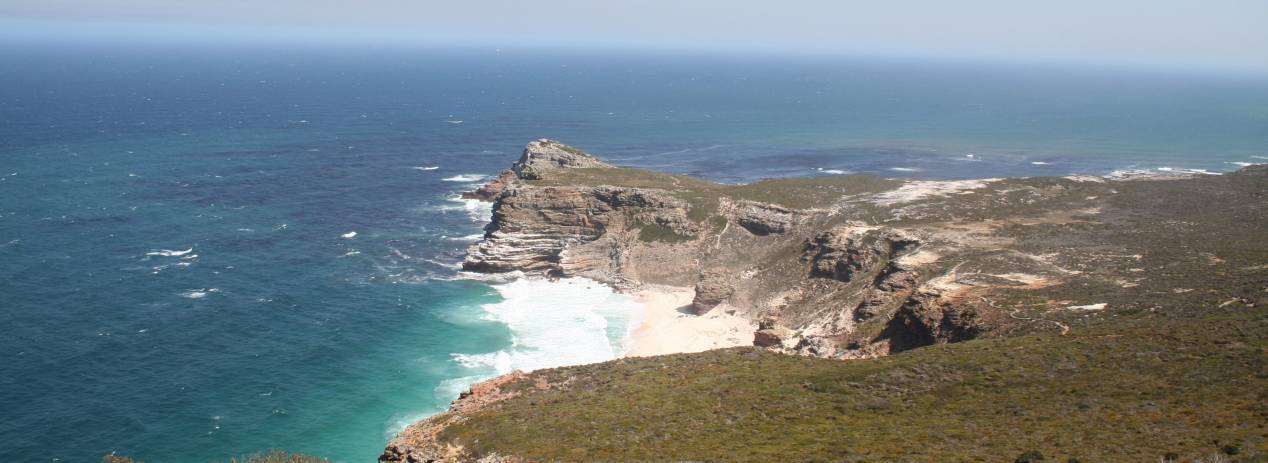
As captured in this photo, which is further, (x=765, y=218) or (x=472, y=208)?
(x=472, y=208)

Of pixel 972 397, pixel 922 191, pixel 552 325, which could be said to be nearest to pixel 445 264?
pixel 552 325

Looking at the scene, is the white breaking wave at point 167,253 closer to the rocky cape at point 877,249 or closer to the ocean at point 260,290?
the ocean at point 260,290

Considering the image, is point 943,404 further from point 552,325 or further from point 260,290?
point 260,290

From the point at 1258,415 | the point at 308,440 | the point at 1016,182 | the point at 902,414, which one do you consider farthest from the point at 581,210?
the point at 1258,415

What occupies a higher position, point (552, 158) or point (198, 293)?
point (552, 158)

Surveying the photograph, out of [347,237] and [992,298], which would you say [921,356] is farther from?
[347,237]

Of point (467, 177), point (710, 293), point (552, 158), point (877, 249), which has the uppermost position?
point (552, 158)
